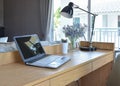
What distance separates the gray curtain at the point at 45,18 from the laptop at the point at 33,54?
2885 millimetres

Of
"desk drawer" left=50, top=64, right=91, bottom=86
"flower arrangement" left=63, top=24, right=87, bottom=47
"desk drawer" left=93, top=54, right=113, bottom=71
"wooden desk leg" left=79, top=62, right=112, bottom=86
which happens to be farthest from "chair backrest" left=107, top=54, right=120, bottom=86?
"wooden desk leg" left=79, top=62, right=112, bottom=86

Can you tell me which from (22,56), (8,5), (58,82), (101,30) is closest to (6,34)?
(8,5)

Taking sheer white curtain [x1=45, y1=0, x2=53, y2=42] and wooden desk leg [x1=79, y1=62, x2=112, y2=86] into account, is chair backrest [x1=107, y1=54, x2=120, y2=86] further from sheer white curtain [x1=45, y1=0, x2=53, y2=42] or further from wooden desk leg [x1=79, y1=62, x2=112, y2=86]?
sheer white curtain [x1=45, y1=0, x2=53, y2=42]

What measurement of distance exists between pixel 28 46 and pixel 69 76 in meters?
0.50

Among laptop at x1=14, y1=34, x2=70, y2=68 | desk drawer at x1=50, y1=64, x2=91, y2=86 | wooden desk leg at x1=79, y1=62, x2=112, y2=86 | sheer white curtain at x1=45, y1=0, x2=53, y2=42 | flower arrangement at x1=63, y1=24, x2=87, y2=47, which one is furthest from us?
sheer white curtain at x1=45, y1=0, x2=53, y2=42

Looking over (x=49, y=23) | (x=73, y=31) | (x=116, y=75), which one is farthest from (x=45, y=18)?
(x=116, y=75)

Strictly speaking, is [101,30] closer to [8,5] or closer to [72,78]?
[8,5]

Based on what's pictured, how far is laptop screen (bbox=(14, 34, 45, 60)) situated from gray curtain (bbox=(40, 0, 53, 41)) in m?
2.87

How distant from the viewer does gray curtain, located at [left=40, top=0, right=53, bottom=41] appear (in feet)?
15.9

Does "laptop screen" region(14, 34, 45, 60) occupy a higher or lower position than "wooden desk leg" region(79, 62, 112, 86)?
higher

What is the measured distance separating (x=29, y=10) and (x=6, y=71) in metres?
4.02

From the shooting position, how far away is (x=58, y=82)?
1468 mm

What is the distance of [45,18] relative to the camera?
4938 mm

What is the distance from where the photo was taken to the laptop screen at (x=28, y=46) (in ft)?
5.74
